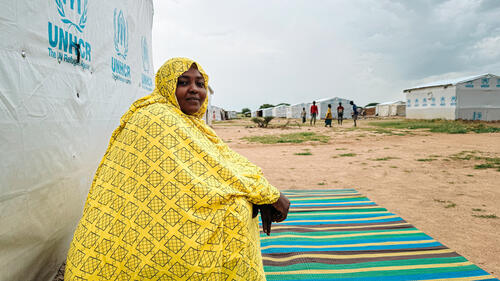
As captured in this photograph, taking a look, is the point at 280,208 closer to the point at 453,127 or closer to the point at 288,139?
the point at 288,139

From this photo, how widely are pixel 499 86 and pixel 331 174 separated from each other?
2409cm

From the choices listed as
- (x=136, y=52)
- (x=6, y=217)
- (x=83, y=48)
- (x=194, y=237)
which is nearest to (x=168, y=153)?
(x=194, y=237)

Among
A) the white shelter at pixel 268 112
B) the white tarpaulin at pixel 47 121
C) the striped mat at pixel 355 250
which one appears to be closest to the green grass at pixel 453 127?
the striped mat at pixel 355 250

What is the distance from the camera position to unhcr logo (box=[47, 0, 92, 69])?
5.91ft

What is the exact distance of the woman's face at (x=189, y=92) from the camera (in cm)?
178

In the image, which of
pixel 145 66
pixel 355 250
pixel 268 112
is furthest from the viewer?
pixel 268 112

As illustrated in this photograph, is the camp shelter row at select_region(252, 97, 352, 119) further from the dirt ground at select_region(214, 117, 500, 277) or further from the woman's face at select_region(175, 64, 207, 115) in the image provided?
the woman's face at select_region(175, 64, 207, 115)

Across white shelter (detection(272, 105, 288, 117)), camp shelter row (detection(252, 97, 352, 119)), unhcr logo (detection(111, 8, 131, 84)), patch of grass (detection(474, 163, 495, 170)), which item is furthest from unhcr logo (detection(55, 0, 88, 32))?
white shelter (detection(272, 105, 288, 117))

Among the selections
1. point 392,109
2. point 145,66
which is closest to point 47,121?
point 145,66

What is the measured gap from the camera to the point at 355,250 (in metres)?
2.47

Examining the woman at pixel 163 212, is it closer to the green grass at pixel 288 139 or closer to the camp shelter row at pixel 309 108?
the green grass at pixel 288 139

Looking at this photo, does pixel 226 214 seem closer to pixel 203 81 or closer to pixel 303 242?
pixel 203 81

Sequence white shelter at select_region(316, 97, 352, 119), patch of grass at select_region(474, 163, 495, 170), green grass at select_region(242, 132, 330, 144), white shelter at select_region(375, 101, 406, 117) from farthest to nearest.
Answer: white shelter at select_region(375, 101, 406, 117) → white shelter at select_region(316, 97, 352, 119) → green grass at select_region(242, 132, 330, 144) → patch of grass at select_region(474, 163, 495, 170)

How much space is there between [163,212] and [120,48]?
263 centimetres
